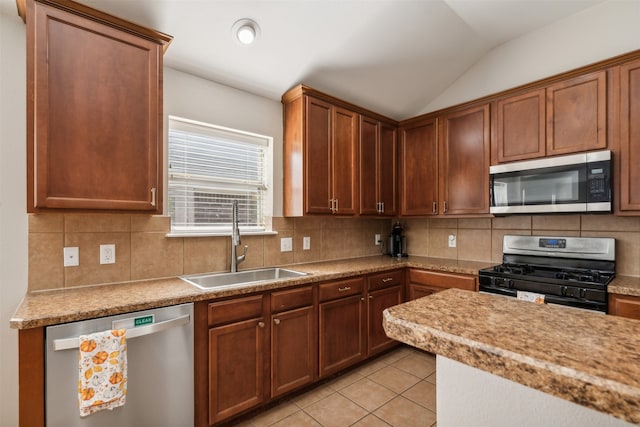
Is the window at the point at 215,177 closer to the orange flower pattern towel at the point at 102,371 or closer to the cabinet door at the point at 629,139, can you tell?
the orange flower pattern towel at the point at 102,371

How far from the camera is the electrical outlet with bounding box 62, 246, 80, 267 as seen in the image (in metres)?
1.83

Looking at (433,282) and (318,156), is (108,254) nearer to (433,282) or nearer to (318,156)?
(318,156)

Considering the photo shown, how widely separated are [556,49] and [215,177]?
3.01 m

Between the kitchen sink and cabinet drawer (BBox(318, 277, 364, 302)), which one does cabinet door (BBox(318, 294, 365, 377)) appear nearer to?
cabinet drawer (BBox(318, 277, 364, 302))

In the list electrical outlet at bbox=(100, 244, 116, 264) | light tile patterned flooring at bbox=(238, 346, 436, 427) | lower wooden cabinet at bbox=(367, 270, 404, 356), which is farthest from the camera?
lower wooden cabinet at bbox=(367, 270, 404, 356)

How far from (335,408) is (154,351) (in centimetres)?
127

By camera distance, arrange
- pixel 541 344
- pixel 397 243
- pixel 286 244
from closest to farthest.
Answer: pixel 541 344 < pixel 286 244 < pixel 397 243

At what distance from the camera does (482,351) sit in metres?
0.60

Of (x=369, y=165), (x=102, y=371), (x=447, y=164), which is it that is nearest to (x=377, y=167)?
(x=369, y=165)

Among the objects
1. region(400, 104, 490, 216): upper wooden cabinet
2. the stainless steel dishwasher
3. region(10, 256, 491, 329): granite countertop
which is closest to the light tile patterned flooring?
the stainless steel dishwasher

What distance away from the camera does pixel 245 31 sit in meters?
2.13

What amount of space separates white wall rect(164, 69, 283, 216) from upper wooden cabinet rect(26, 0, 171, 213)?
1.28ft

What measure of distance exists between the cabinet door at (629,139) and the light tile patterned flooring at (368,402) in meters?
1.90

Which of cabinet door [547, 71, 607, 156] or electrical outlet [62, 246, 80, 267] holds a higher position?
cabinet door [547, 71, 607, 156]
